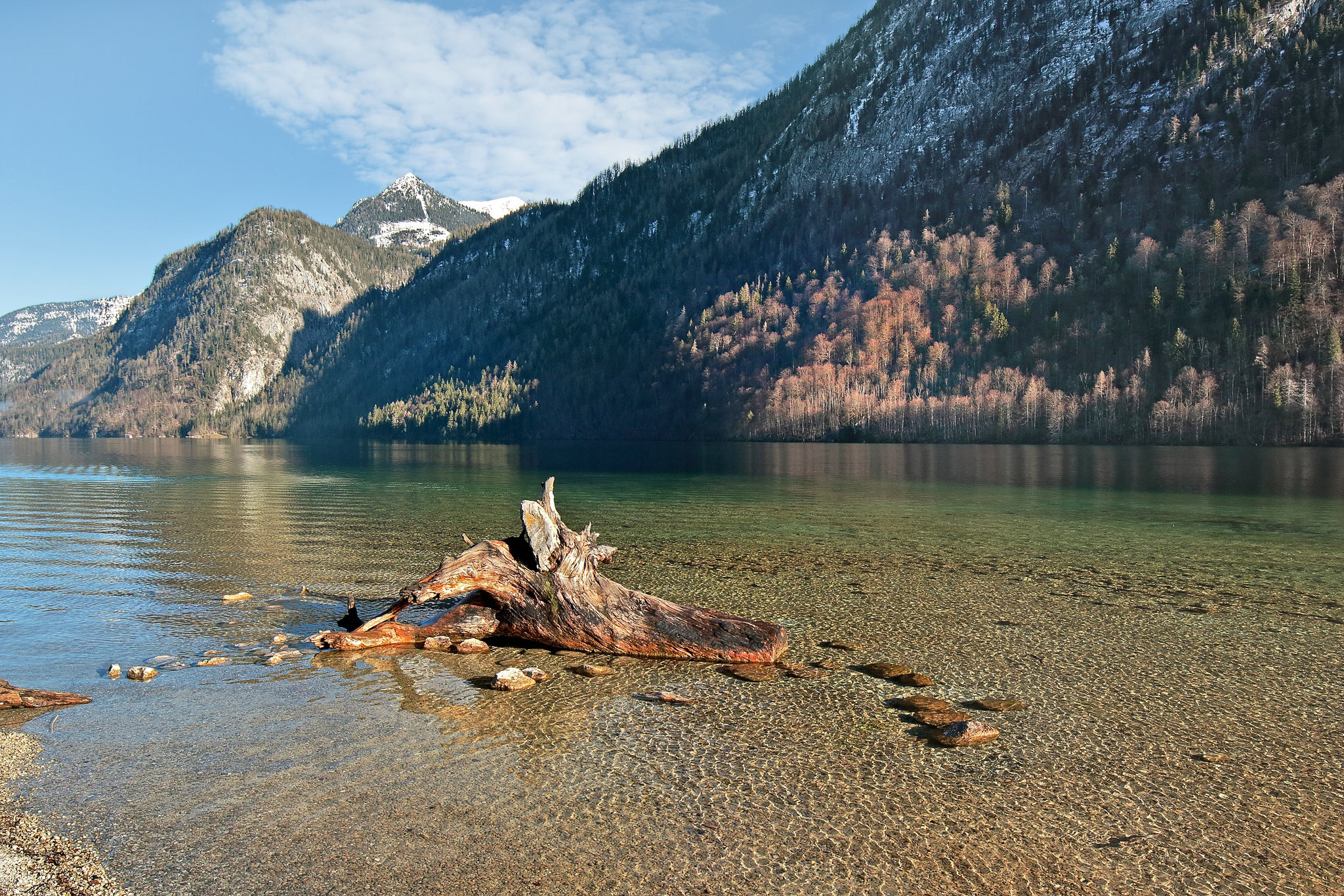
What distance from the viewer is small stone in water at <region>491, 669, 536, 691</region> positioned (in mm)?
10016

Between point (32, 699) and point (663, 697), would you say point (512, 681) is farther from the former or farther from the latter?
point (32, 699)

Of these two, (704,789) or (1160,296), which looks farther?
(1160,296)

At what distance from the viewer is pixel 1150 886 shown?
18.0ft

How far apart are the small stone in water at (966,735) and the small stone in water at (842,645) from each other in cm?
357

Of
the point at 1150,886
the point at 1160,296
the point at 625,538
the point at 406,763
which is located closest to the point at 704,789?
the point at 406,763

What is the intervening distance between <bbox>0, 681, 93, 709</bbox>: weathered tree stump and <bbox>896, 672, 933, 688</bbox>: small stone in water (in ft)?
36.2

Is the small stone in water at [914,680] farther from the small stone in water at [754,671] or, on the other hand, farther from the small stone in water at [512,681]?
the small stone in water at [512,681]

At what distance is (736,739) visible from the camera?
8.34 meters

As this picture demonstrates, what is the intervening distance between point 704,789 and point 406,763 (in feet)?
10.3

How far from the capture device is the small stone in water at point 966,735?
8.16m

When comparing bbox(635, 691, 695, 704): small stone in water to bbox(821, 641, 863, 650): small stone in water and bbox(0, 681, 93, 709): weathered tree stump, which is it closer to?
bbox(821, 641, 863, 650): small stone in water

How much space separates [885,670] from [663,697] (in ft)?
11.5

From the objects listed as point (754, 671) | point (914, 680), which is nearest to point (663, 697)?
point (754, 671)

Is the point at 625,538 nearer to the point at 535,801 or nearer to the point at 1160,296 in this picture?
the point at 535,801
